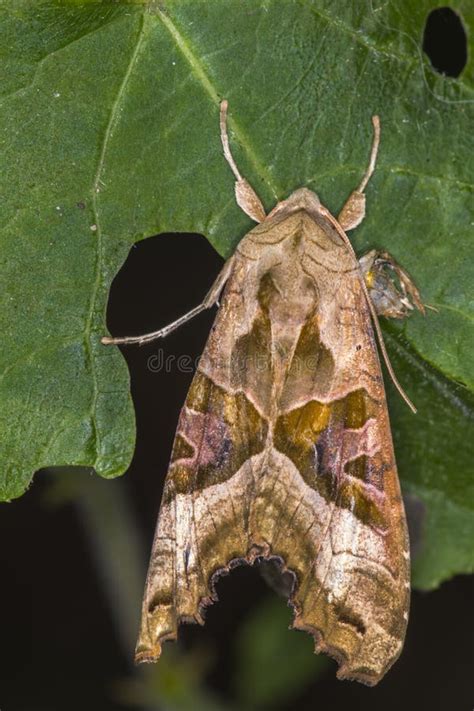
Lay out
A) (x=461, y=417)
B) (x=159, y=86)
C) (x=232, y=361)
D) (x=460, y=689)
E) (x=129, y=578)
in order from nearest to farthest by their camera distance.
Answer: (x=159, y=86), (x=232, y=361), (x=461, y=417), (x=129, y=578), (x=460, y=689)

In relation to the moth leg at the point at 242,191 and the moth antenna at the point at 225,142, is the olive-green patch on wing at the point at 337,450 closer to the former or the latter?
A: the moth leg at the point at 242,191

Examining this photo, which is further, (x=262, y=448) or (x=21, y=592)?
(x=21, y=592)

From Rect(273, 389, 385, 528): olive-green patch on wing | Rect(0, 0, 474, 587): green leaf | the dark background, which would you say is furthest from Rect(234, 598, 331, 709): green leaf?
Rect(0, 0, 474, 587): green leaf

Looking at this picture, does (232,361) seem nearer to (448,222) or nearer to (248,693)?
(448,222)

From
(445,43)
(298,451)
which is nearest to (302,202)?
(445,43)

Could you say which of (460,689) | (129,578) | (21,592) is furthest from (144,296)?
(460,689)

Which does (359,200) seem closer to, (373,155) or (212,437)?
(373,155)
